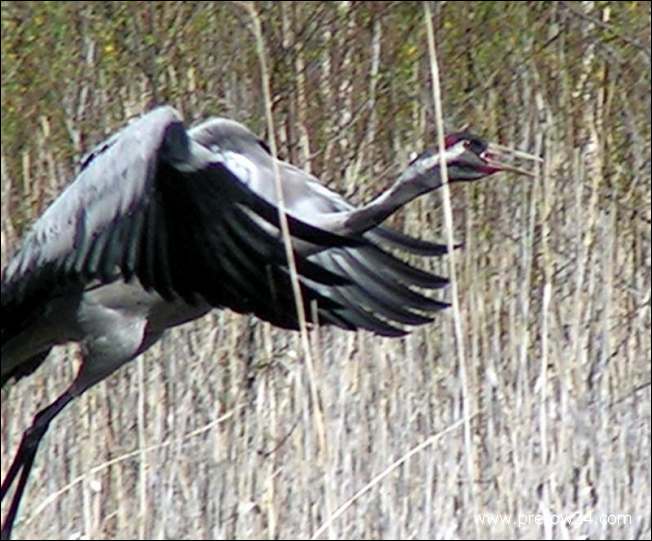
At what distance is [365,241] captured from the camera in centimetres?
461

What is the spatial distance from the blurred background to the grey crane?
0.31 metres

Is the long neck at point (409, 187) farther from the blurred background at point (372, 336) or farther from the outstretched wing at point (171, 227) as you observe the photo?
the blurred background at point (372, 336)

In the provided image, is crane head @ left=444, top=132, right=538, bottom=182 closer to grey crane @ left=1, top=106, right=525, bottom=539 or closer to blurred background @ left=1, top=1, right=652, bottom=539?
grey crane @ left=1, top=106, right=525, bottom=539

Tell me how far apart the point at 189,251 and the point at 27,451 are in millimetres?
766

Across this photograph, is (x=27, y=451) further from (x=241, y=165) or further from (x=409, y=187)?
(x=409, y=187)

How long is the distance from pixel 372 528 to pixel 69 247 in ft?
3.59

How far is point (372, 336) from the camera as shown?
5.21m

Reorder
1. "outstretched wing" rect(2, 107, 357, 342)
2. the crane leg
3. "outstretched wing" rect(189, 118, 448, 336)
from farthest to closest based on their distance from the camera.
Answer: the crane leg → "outstretched wing" rect(189, 118, 448, 336) → "outstretched wing" rect(2, 107, 357, 342)

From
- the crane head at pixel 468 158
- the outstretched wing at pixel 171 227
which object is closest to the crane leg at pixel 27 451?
the outstretched wing at pixel 171 227

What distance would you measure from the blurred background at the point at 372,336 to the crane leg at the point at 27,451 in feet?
0.35

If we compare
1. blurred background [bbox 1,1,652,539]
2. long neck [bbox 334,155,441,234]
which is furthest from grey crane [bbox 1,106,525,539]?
blurred background [bbox 1,1,652,539]

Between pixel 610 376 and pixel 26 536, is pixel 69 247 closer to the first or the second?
pixel 26 536

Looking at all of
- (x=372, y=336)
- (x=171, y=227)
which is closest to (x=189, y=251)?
(x=171, y=227)

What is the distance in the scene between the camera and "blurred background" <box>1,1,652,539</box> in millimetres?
4977
